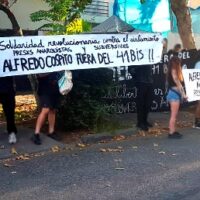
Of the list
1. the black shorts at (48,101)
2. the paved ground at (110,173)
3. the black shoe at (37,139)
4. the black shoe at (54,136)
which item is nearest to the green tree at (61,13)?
the black shorts at (48,101)

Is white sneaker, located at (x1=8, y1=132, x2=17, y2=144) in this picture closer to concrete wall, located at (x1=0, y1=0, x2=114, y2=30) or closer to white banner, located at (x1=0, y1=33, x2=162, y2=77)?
white banner, located at (x1=0, y1=33, x2=162, y2=77)

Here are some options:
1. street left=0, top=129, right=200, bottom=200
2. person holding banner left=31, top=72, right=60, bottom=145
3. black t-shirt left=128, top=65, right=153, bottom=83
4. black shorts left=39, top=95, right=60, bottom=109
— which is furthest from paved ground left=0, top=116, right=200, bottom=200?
black t-shirt left=128, top=65, right=153, bottom=83

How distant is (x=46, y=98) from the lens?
831 cm

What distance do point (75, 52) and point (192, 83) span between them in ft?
8.10

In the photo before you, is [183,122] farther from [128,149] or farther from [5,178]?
[5,178]

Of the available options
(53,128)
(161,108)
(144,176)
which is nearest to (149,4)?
(161,108)

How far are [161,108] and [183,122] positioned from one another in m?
1.15

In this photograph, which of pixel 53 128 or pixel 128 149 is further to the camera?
pixel 53 128

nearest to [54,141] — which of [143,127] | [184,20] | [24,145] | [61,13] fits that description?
[24,145]

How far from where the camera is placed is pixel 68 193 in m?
5.77

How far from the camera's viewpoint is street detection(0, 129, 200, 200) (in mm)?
5754

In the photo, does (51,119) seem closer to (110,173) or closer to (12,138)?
(12,138)

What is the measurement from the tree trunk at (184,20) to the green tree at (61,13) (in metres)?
3.27

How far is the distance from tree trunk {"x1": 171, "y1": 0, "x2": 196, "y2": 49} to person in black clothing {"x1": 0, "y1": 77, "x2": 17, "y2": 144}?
20.2ft
